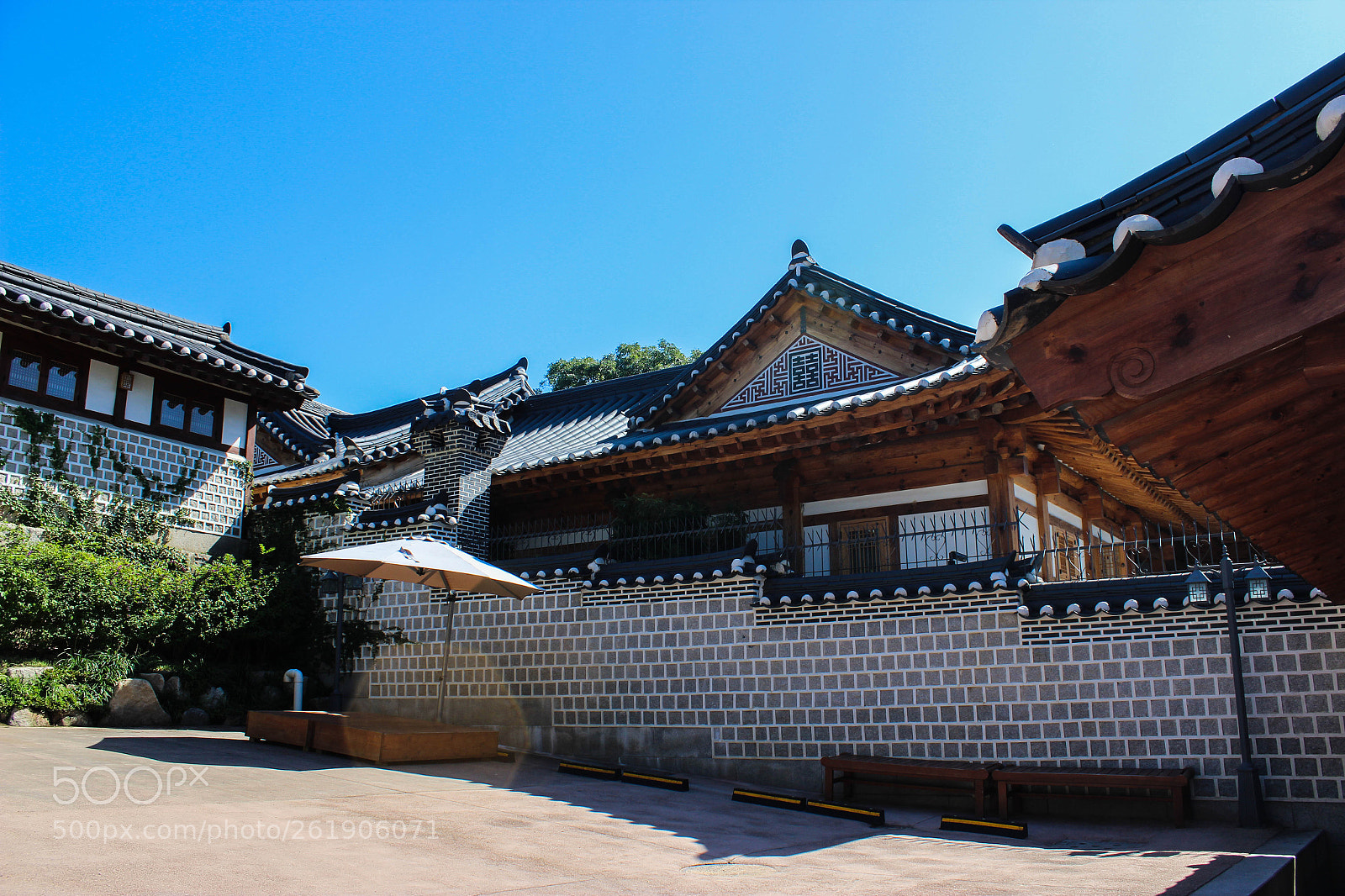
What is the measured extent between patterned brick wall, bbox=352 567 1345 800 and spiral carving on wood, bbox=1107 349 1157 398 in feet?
23.3

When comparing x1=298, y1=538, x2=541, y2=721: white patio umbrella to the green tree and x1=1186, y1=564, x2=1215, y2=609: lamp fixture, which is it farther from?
the green tree

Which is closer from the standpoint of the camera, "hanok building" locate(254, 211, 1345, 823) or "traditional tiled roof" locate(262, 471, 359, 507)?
"hanok building" locate(254, 211, 1345, 823)

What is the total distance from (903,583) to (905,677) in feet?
3.21

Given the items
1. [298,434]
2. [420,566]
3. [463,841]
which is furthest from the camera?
[298,434]

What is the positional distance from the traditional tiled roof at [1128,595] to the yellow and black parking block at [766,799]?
9.55 ft

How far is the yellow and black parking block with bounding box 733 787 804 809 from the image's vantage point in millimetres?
8430

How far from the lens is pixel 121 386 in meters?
13.8

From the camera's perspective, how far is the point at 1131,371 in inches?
96.1

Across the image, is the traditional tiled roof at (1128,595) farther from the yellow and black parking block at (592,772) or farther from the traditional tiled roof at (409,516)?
the traditional tiled roof at (409,516)

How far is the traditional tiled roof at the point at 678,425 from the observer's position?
10.6m

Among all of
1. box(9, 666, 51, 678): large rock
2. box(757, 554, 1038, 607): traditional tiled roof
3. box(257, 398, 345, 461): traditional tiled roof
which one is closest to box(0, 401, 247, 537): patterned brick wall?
box(9, 666, 51, 678): large rock

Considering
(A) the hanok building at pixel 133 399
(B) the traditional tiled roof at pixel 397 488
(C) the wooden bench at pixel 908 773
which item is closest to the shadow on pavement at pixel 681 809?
(C) the wooden bench at pixel 908 773

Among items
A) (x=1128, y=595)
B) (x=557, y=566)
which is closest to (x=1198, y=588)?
(x=1128, y=595)

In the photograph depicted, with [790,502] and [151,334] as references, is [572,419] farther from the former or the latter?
[151,334]
